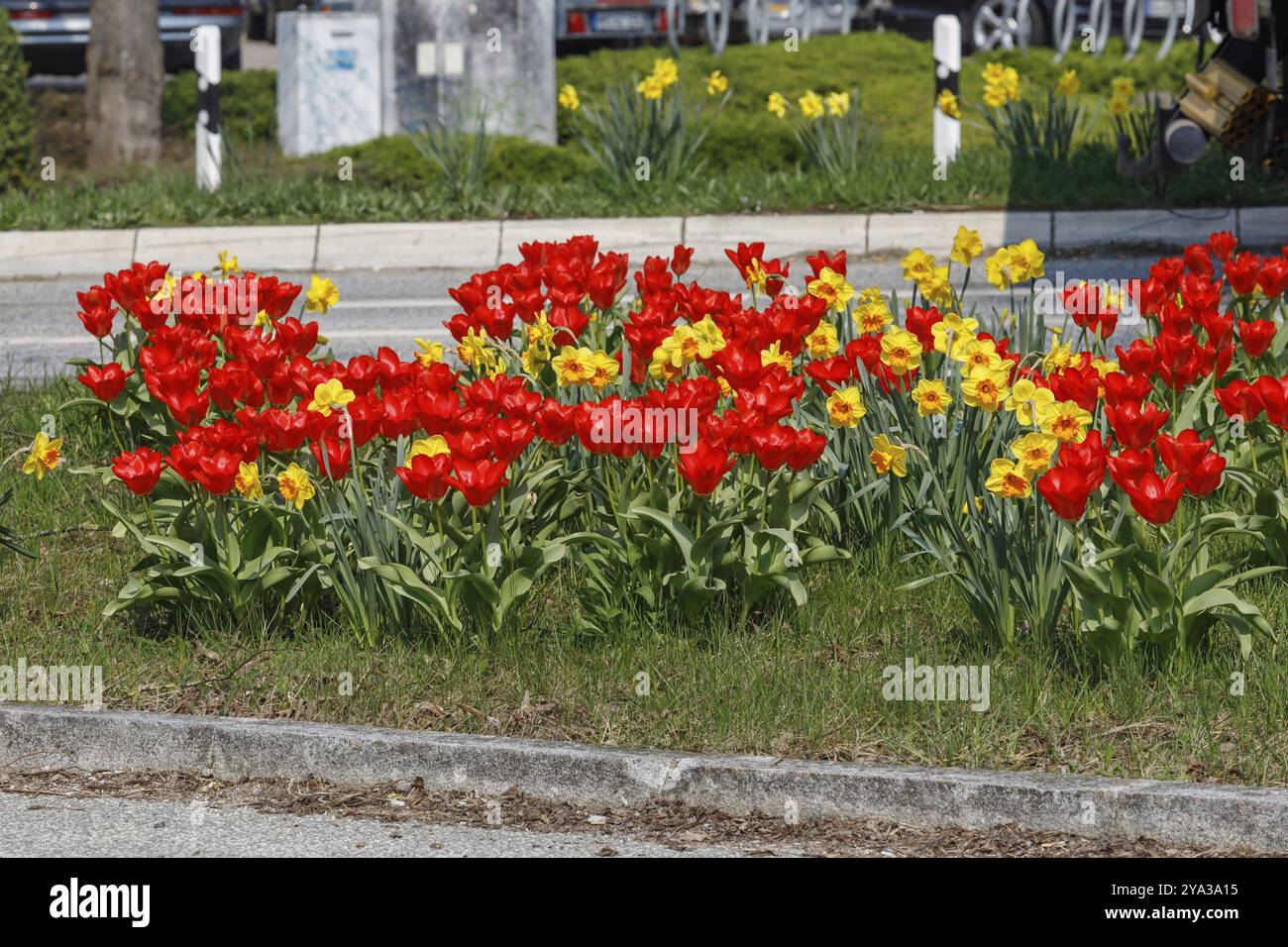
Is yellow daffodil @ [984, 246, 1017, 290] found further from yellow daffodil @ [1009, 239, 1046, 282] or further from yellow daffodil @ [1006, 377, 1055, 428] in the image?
yellow daffodil @ [1006, 377, 1055, 428]

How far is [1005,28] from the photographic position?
66.8ft

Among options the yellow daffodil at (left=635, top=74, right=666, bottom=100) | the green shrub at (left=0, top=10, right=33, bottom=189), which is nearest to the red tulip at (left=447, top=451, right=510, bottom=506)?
the yellow daffodil at (left=635, top=74, right=666, bottom=100)

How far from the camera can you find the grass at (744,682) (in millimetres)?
4434

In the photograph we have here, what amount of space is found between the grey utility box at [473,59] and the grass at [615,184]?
518 mm

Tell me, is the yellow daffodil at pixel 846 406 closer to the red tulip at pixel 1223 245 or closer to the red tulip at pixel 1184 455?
the red tulip at pixel 1184 455

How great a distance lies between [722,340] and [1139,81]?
12.8m

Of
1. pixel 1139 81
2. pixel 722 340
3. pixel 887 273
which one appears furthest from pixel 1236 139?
pixel 722 340

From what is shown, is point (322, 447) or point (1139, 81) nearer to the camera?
point (322, 447)

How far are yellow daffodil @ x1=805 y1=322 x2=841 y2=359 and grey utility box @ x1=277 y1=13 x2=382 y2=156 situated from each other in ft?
33.4

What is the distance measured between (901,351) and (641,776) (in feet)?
5.20

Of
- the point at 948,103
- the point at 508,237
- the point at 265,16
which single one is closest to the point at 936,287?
the point at 508,237

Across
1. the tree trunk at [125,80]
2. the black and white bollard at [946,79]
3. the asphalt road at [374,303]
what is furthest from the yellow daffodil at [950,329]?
the tree trunk at [125,80]

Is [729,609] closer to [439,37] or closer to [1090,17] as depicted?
[439,37]

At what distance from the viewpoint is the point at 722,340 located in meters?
5.41
